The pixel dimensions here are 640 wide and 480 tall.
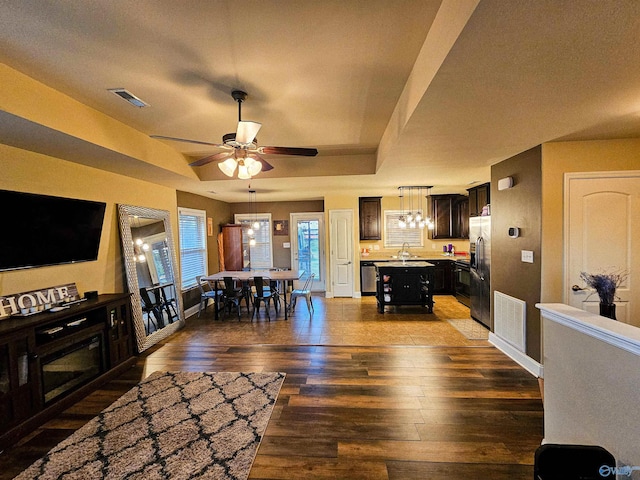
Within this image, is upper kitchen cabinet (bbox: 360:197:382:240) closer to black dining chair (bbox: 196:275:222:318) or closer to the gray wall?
the gray wall

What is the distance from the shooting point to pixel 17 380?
2223mm

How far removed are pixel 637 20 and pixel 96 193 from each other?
4735 mm

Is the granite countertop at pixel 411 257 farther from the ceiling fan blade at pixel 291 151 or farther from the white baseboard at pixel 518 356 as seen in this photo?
the ceiling fan blade at pixel 291 151

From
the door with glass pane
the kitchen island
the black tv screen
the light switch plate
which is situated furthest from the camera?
the door with glass pane

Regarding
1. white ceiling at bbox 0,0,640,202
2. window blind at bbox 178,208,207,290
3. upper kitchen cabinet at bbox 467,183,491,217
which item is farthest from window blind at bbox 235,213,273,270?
upper kitchen cabinet at bbox 467,183,491,217

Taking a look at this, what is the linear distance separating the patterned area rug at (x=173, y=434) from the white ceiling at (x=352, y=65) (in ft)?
8.08

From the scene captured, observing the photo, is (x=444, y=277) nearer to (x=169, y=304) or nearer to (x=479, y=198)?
(x=479, y=198)

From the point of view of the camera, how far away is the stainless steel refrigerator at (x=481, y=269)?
13.7 feet

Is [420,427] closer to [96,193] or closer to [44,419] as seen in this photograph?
[44,419]

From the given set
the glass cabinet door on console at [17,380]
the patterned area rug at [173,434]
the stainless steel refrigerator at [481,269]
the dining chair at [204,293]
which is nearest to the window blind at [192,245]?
the dining chair at [204,293]

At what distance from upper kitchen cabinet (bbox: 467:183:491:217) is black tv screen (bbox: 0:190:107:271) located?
5.81m

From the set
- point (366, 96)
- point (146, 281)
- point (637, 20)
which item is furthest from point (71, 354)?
point (637, 20)

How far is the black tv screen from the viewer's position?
2.52 m

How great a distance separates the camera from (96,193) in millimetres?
3510
